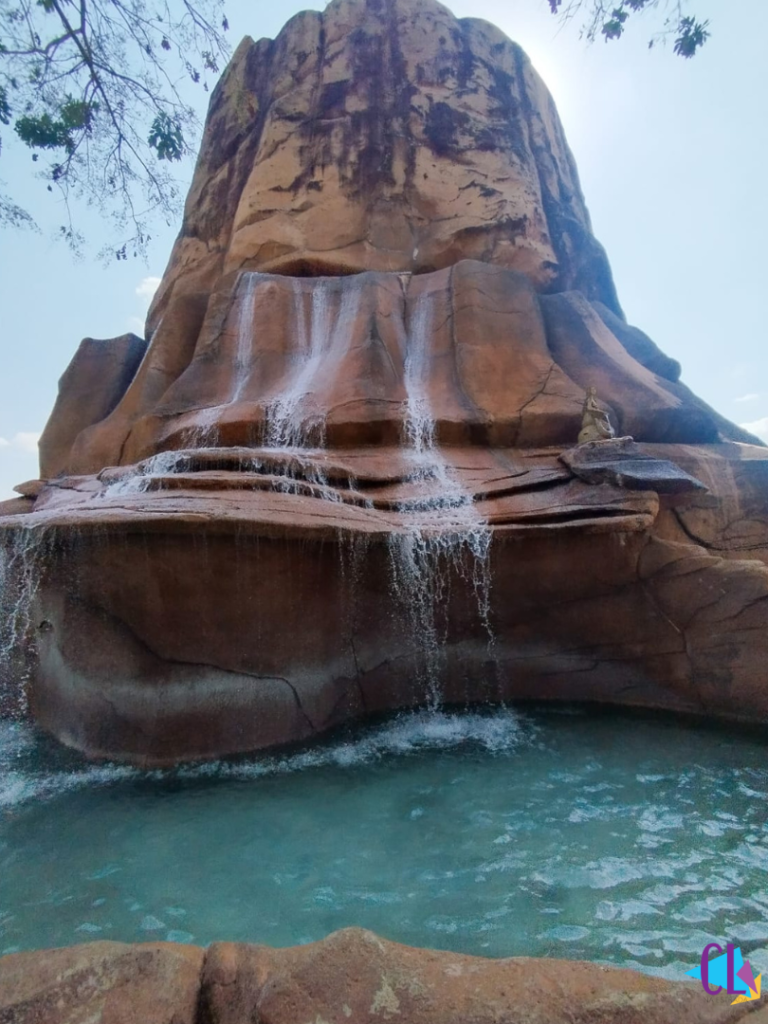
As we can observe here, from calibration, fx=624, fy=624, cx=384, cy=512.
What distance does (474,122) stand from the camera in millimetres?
10898

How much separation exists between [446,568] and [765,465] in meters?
4.20

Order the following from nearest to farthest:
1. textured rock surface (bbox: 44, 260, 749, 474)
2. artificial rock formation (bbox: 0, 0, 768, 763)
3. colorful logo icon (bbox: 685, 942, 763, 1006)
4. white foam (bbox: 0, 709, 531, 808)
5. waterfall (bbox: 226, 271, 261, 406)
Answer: colorful logo icon (bbox: 685, 942, 763, 1006), white foam (bbox: 0, 709, 531, 808), artificial rock formation (bbox: 0, 0, 768, 763), textured rock surface (bbox: 44, 260, 749, 474), waterfall (bbox: 226, 271, 261, 406)

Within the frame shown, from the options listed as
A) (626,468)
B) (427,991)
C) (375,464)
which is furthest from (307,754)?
(626,468)

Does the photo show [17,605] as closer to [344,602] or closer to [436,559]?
[344,602]

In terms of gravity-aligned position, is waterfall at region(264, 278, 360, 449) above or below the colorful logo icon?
above

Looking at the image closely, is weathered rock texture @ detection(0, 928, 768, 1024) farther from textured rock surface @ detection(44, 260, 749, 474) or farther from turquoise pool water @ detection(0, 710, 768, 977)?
textured rock surface @ detection(44, 260, 749, 474)

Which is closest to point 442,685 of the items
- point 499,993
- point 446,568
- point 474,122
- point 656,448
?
point 446,568

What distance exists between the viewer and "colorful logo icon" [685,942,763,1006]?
1995mm

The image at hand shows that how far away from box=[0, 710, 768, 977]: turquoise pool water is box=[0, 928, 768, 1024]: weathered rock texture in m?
0.75

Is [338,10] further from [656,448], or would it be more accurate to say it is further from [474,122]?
[656,448]

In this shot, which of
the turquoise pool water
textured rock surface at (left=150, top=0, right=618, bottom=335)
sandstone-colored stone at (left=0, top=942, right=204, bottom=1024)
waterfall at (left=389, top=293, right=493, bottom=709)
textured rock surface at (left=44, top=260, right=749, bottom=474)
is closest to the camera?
sandstone-colored stone at (left=0, top=942, right=204, bottom=1024)

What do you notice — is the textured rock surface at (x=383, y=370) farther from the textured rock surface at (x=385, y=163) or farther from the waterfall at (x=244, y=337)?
the textured rock surface at (x=385, y=163)

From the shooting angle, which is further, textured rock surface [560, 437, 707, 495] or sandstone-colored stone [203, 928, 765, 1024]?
textured rock surface [560, 437, 707, 495]

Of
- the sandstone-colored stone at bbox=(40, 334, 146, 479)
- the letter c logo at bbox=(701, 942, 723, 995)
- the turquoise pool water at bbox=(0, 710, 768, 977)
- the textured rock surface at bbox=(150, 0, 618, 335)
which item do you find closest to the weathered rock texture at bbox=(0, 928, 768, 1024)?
the letter c logo at bbox=(701, 942, 723, 995)
